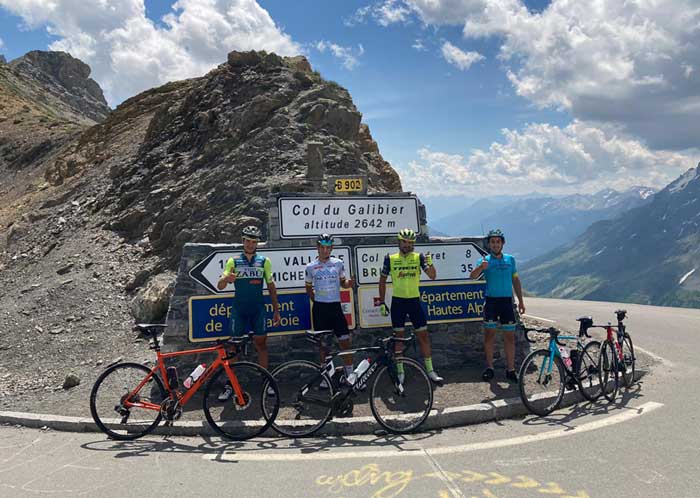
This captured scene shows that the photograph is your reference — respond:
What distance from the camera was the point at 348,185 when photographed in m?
8.69

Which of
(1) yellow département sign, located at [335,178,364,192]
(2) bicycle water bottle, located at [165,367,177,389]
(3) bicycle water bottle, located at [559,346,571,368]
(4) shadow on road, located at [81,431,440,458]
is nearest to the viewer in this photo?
(4) shadow on road, located at [81,431,440,458]

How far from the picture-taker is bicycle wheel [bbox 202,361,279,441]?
5648 millimetres

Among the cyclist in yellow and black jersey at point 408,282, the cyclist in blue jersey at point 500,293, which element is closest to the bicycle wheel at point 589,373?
the cyclist in blue jersey at point 500,293

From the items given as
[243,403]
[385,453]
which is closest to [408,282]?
[385,453]

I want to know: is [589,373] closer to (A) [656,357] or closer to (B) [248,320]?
(A) [656,357]

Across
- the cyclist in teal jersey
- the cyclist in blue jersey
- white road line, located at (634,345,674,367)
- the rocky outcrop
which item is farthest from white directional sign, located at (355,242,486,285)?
the rocky outcrop

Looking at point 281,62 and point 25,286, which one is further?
point 281,62

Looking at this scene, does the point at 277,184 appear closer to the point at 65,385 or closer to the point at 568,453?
the point at 65,385

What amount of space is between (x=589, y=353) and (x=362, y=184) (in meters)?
4.70

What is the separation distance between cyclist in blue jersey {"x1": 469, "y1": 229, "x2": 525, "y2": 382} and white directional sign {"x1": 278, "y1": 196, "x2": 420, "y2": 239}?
1.83 m

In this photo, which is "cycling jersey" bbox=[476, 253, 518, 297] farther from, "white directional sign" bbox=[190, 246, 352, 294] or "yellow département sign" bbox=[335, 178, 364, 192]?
"yellow département sign" bbox=[335, 178, 364, 192]

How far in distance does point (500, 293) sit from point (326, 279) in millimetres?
2740

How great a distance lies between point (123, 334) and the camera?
1035cm

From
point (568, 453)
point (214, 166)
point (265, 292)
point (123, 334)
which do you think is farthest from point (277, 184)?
point (568, 453)
